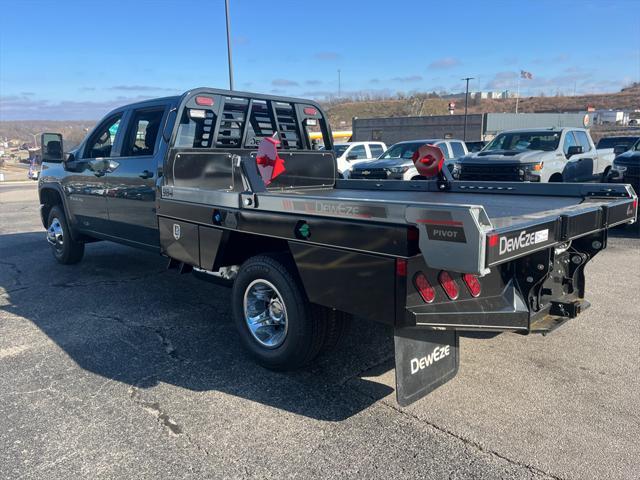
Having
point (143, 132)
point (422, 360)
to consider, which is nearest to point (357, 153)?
point (143, 132)

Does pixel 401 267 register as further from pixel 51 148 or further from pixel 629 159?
pixel 629 159

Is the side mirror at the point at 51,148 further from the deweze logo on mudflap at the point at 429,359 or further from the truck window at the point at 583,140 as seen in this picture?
the truck window at the point at 583,140

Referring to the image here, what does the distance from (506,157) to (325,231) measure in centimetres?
932

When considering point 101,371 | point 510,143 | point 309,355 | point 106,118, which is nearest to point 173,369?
point 101,371

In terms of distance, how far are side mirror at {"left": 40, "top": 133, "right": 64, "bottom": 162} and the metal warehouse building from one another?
4335cm

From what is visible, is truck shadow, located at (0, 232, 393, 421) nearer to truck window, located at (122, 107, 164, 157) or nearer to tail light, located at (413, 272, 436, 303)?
tail light, located at (413, 272, 436, 303)

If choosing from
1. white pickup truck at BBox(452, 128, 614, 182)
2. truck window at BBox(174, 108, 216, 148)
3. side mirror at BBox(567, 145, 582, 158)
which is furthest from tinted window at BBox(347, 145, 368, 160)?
truck window at BBox(174, 108, 216, 148)

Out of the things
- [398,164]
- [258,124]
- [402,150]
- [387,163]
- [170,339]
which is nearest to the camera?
[170,339]

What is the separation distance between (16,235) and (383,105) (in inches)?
5047

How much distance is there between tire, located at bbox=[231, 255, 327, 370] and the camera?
3.47 m

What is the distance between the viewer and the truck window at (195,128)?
487cm

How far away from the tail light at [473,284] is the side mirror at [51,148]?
5.69 m

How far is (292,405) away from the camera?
3.36 metres

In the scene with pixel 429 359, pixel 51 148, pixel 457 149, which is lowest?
pixel 429 359
